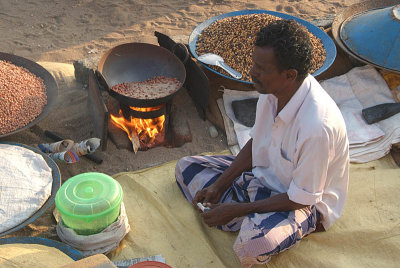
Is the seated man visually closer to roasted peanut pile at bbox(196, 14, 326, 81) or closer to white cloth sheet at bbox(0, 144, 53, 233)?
white cloth sheet at bbox(0, 144, 53, 233)

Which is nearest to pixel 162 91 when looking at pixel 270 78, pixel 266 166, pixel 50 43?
pixel 266 166

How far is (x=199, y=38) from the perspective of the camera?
372 cm

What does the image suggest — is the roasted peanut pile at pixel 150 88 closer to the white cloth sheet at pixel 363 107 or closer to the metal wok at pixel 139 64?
the metal wok at pixel 139 64

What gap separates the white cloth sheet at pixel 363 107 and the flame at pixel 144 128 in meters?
1.57

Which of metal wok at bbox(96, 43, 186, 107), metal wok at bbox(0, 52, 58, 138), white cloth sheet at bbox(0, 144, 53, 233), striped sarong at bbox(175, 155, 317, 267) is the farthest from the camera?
metal wok at bbox(96, 43, 186, 107)

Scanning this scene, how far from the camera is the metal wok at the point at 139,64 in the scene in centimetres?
340

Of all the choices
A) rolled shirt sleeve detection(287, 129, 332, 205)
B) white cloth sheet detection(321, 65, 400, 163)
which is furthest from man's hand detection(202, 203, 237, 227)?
white cloth sheet detection(321, 65, 400, 163)

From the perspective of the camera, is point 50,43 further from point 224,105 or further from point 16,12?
point 224,105

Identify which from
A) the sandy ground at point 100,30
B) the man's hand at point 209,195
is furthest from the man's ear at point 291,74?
the sandy ground at point 100,30

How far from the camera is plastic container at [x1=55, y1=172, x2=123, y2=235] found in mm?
2166

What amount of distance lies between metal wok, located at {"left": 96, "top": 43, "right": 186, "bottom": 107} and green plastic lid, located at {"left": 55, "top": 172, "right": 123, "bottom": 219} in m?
1.29

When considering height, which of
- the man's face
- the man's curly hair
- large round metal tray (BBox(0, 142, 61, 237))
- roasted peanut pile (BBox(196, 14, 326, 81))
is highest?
the man's curly hair

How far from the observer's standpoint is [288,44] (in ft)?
5.87

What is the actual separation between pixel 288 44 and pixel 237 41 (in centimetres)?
184
